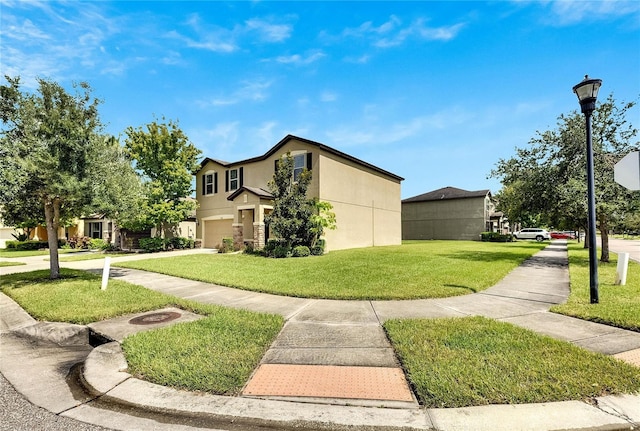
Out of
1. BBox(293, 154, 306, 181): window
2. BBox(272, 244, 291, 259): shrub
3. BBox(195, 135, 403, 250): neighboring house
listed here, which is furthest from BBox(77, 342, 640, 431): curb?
BBox(293, 154, 306, 181): window

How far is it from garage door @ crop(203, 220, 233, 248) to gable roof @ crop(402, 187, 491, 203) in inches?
997

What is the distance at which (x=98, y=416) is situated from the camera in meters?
3.12

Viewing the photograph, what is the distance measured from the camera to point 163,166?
24.2 meters

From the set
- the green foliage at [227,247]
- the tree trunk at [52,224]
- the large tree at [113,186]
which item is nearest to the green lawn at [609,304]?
the large tree at [113,186]

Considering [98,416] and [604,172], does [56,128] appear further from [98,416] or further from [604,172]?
[604,172]

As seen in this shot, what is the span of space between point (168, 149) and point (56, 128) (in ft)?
53.2

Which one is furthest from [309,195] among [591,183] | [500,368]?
[500,368]

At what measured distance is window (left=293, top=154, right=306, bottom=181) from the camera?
20344 millimetres

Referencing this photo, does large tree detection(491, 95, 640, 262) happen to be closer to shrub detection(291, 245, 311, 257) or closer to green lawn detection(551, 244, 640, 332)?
green lawn detection(551, 244, 640, 332)

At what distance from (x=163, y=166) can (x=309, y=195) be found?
12265 mm

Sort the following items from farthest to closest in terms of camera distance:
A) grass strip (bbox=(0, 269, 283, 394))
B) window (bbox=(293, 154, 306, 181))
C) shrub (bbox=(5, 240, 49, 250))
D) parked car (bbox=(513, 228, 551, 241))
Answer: parked car (bbox=(513, 228, 551, 241)), shrub (bbox=(5, 240, 49, 250)), window (bbox=(293, 154, 306, 181)), grass strip (bbox=(0, 269, 283, 394))

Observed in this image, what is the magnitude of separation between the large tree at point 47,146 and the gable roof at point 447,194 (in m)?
36.7

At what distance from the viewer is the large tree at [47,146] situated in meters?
8.78

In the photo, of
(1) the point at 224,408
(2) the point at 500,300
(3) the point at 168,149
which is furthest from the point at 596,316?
(3) the point at 168,149
